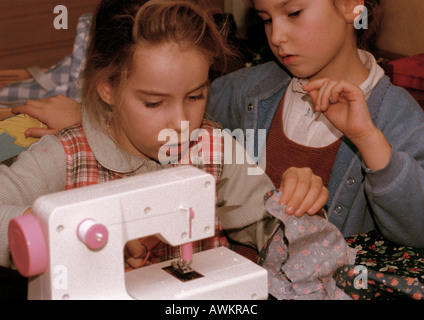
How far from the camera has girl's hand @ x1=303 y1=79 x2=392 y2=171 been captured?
3.59 ft

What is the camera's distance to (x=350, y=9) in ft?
4.51

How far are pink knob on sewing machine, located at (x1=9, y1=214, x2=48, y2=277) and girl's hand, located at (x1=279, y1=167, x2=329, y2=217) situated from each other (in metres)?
0.40

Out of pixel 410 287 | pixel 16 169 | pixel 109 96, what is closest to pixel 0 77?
pixel 109 96

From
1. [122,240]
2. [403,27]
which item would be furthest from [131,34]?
[403,27]

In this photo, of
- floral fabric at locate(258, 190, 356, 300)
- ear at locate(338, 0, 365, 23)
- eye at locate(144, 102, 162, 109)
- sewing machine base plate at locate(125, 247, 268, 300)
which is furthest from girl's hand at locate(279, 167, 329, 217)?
ear at locate(338, 0, 365, 23)

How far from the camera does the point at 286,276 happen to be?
100 cm

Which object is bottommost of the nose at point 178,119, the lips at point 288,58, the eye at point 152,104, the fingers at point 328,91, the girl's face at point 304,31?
the nose at point 178,119

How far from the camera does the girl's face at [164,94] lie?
1084mm

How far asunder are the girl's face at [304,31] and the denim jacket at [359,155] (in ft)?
0.44

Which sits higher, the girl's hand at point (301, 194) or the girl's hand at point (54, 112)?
the girl's hand at point (54, 112)

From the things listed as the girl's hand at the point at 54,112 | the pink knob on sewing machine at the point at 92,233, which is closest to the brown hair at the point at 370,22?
the girl's hand at the point at 54,112

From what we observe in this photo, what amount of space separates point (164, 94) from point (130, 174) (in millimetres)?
203

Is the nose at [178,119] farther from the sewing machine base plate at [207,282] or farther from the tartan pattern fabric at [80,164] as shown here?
the sewing machine base plate at [207,282]

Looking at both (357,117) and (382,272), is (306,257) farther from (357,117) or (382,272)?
(357,117)
